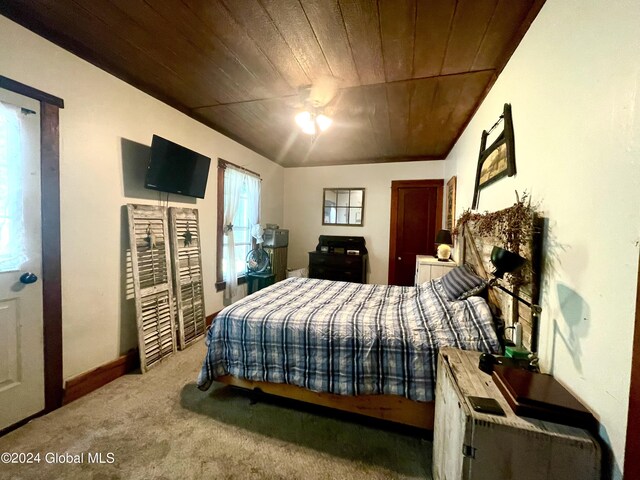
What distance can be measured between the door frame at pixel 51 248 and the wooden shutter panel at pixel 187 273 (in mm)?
900

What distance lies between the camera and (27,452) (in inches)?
53.6

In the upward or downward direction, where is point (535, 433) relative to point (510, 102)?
downward

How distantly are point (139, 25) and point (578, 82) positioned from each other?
234 cm

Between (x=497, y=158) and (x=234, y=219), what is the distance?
3089 millimetres

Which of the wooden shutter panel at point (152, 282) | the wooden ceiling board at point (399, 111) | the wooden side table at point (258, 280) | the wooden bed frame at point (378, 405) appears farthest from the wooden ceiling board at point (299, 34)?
the wooden side table at point (258, 280)

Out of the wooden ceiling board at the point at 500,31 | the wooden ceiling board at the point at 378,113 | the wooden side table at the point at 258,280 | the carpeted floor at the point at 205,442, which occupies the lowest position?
the carpeted floor at the point at 205,442

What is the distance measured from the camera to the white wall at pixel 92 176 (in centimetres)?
164

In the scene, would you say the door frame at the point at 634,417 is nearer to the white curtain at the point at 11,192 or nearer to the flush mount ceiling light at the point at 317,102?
the flush mount ceiling light at the point at 317,102

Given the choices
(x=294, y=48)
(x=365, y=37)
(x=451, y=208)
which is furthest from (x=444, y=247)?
(x=294, y=48)

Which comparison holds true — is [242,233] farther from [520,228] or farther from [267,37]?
[520,228]

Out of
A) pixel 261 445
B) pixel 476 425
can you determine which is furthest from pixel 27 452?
pixel 476 425

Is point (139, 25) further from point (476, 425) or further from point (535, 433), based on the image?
point (535, 433)

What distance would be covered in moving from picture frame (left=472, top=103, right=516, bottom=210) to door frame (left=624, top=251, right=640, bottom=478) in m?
1.14

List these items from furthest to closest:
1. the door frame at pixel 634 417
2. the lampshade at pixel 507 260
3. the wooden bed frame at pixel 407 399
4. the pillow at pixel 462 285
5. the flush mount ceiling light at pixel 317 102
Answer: the flush mount ceiling light at pixel 317 102 → the pillow at pixel 462 285 → the wooden bed frame at pixel 407 399 → the lampshade at pixel 507 260 → the door frame at pixel 634 417
